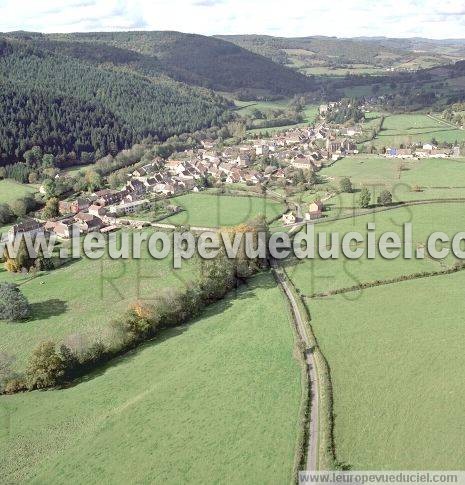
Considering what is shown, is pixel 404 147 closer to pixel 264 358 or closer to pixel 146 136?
pixel 146 136

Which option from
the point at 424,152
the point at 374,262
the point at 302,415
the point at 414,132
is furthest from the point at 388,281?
the point at 414,132

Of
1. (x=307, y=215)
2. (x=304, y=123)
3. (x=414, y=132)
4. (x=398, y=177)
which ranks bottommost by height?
(x=307, y=215)

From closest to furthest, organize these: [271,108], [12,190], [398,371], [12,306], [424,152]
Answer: [398,371] → [12,306] → [12,190] → [424,152] → [271,108]

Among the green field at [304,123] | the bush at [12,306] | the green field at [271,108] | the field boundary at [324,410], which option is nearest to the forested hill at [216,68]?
the green field at [271,108]

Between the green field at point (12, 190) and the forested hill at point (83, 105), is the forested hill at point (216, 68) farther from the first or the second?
the green field at point (12, 190)

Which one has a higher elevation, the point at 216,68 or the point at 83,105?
the point at 216,68

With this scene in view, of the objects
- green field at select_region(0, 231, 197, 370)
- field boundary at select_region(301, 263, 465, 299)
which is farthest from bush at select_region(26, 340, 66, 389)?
field boundary at select_region(301, 263, 465, 299)

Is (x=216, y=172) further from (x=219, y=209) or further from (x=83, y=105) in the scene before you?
(x=83, y=105)
